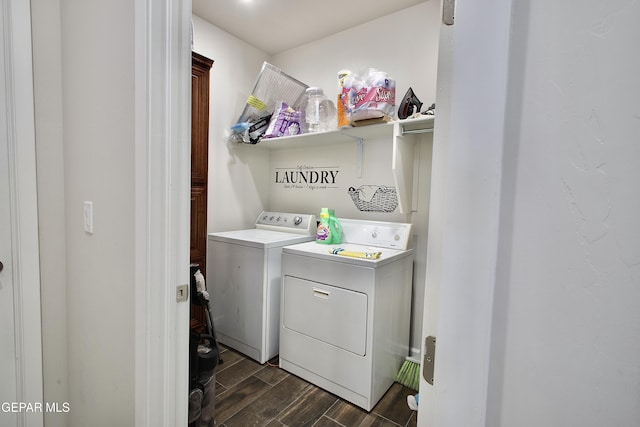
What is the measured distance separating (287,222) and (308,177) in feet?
1.56

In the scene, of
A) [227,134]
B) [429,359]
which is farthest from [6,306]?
[227,134]

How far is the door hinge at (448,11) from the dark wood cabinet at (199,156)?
207cm

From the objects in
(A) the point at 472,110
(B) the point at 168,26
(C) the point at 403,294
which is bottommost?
(C) the point at 403,294

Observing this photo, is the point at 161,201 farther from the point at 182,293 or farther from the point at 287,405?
the point at 287,405

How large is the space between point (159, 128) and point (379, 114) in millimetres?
1400

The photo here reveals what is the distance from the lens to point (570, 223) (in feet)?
1.06

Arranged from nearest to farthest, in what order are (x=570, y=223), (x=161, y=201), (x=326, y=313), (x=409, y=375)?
(x=570, y=223)
(x=161, y=201)
(x=326, y=313)
(x=409, y=375)

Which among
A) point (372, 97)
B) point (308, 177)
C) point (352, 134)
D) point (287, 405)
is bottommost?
point (287, 405)

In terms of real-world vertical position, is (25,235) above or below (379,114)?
below

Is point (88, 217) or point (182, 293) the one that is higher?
point (88, 217)

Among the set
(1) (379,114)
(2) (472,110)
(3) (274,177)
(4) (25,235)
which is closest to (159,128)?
(2) (472,110)

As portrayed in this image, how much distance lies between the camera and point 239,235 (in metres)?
2.40

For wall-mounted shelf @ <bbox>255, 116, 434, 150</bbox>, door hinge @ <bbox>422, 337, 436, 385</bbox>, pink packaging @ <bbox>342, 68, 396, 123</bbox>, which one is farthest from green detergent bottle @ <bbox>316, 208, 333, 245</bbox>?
door hinge @ <bbox>422, 337, 436, 385</bbox>

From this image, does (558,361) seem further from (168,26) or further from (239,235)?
(239,235)
